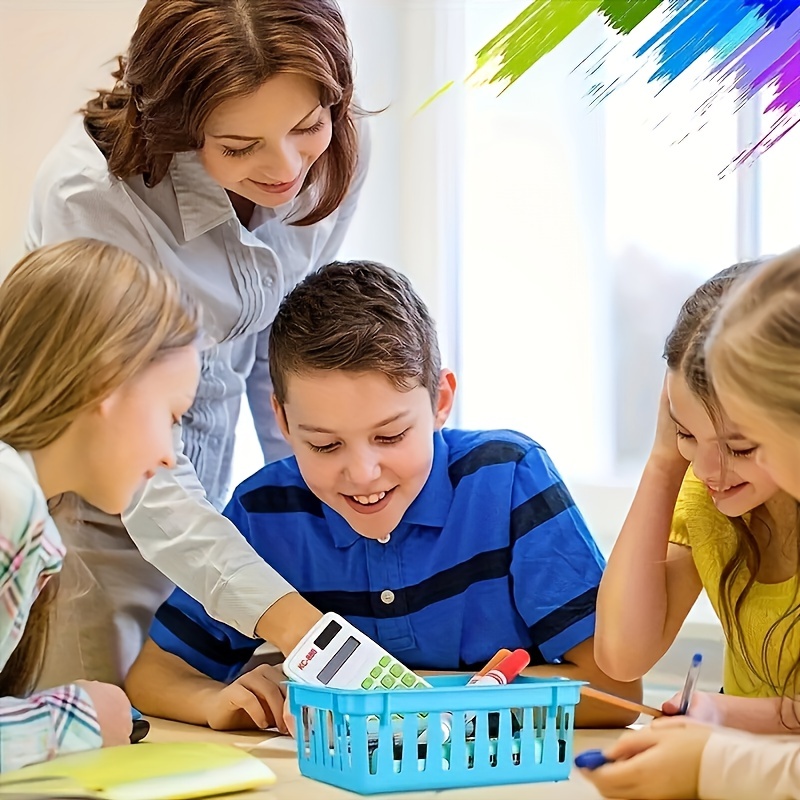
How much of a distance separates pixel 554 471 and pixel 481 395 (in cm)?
48

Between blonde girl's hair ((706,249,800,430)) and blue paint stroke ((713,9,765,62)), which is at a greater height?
blue paint stroke ((713,9,765,62))

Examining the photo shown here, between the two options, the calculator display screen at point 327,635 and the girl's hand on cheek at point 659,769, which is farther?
the calculator display screen at point 327,635

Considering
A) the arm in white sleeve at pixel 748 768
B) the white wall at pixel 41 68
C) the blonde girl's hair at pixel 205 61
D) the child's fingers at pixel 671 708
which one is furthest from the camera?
the white wall at pixel 41 68

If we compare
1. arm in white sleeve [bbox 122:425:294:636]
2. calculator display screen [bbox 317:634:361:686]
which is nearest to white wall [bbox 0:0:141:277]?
arm in white sleeve [bbox 122:425:294:636]

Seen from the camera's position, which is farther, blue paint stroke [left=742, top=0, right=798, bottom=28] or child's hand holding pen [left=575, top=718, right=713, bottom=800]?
blue paint stroke [left=742, top=0, right=798, bottom=28]

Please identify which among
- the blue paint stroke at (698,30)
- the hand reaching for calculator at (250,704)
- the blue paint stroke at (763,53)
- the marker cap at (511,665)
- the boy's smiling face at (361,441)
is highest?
the blue paint stroke at (698,30)

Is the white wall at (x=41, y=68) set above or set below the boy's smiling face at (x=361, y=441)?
above

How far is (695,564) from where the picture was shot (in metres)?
0.81

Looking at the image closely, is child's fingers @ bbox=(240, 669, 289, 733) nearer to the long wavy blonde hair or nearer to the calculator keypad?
the calculator keypad

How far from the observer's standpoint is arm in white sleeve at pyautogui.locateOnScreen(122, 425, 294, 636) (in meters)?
0.81

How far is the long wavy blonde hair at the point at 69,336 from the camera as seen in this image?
2.01ft

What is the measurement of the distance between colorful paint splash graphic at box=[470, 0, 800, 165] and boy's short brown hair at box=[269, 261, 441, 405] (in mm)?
212

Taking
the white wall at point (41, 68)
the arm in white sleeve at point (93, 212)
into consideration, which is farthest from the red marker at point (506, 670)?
the white wall at point (41, 68)

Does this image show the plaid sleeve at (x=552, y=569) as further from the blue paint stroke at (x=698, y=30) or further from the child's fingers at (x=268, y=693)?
the blue paint stroke at (x=698, y=30)
